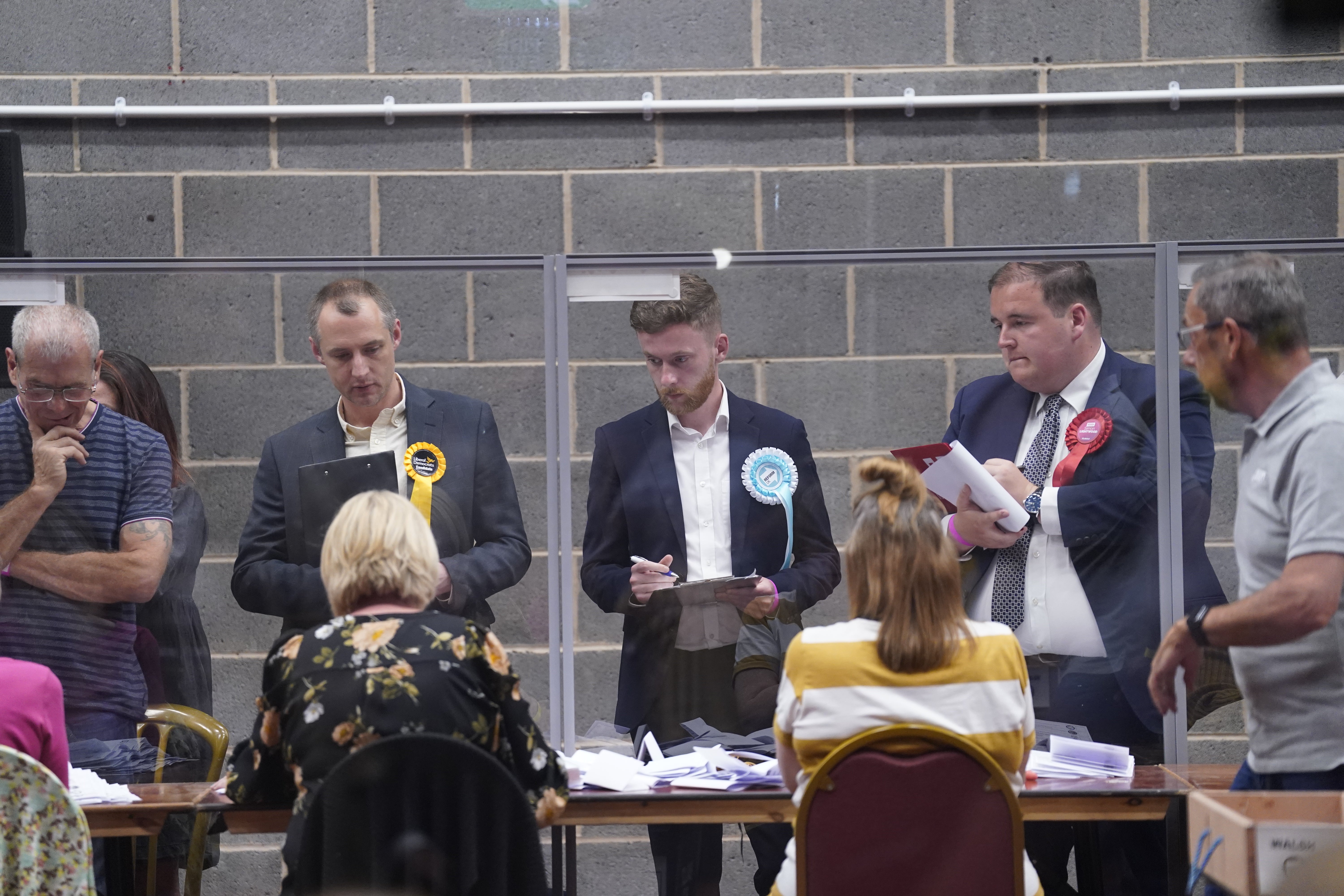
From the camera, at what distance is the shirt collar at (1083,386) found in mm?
2777

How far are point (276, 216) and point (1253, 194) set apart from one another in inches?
124

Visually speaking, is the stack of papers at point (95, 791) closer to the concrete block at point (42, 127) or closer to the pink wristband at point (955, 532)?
the pink wristband at point (955, 532)

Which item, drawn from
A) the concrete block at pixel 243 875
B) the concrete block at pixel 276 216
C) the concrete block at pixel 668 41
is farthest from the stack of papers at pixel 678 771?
the concrete block at pixel 668 41

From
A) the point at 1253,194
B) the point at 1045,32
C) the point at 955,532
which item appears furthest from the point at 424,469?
the point at 1253,194

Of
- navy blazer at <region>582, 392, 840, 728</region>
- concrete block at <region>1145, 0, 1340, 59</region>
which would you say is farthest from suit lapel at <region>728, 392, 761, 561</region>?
concrete block at <region>1145, 0, 1340, 59</region>

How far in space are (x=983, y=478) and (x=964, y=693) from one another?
0.86 meters

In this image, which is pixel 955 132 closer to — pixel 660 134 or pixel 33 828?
pixel 660 134

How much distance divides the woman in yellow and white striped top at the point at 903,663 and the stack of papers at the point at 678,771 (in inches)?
15.2

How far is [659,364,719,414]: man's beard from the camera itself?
2928 mm

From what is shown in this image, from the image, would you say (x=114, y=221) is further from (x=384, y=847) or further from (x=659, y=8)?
(x=384, y=847)

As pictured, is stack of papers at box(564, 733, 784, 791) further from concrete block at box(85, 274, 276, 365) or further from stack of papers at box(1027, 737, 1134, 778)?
concrete block at box(85, 274, 276, 365)

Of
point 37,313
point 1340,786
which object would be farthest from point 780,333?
point 37,313

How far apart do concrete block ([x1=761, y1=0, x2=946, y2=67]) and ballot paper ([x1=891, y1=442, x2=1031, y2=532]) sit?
5.81 feet

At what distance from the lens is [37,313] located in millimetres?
2832
